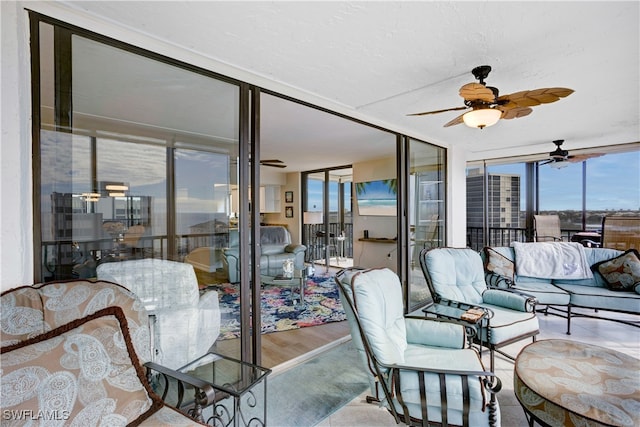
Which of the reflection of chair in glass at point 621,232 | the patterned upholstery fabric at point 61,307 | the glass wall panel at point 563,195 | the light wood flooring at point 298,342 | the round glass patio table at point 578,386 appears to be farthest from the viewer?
the glass wall panel at point 563,195

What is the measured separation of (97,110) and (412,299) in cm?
388

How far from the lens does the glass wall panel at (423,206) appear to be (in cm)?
414

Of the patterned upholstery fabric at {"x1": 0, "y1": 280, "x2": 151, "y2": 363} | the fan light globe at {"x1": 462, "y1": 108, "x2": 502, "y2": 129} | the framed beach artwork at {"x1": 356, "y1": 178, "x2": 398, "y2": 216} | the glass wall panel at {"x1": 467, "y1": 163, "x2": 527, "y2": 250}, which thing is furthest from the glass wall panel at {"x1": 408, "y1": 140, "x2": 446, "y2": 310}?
the patterned upholstery fabric at {"x1": 0, "y1": 280, "x2": 151, "y2": 363}

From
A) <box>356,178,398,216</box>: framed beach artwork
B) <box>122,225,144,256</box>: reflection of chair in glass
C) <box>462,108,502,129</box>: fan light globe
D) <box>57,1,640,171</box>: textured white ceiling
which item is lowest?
<box>122,225,144,256</box>: reflection of chair in glass

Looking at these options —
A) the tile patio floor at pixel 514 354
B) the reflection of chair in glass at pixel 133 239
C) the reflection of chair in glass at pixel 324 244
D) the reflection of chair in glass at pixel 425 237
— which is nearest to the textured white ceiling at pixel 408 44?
the reflection of chair in glass at pixel 133 239

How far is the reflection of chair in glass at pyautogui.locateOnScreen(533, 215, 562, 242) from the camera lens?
637 centimetres

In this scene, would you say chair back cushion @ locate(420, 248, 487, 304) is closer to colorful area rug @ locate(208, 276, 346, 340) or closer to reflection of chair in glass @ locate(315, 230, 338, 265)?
colorful area rug @ locate(208, 276, 346, 340)

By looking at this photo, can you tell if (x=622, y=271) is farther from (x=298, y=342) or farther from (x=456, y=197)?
(x=298, y=342)

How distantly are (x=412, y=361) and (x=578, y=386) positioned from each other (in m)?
0.86

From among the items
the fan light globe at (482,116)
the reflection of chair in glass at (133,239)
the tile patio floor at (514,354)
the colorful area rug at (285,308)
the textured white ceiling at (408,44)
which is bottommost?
the tile patio floor at (514,354)

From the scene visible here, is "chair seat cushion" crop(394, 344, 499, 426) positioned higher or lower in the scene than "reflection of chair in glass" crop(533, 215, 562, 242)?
lower

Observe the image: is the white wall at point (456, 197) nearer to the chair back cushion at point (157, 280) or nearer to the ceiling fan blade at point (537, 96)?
the ceiling fan blade at point (537, 96)

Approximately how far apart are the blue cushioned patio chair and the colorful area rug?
136 cm

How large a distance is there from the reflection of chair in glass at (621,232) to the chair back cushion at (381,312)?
5.27 meters
